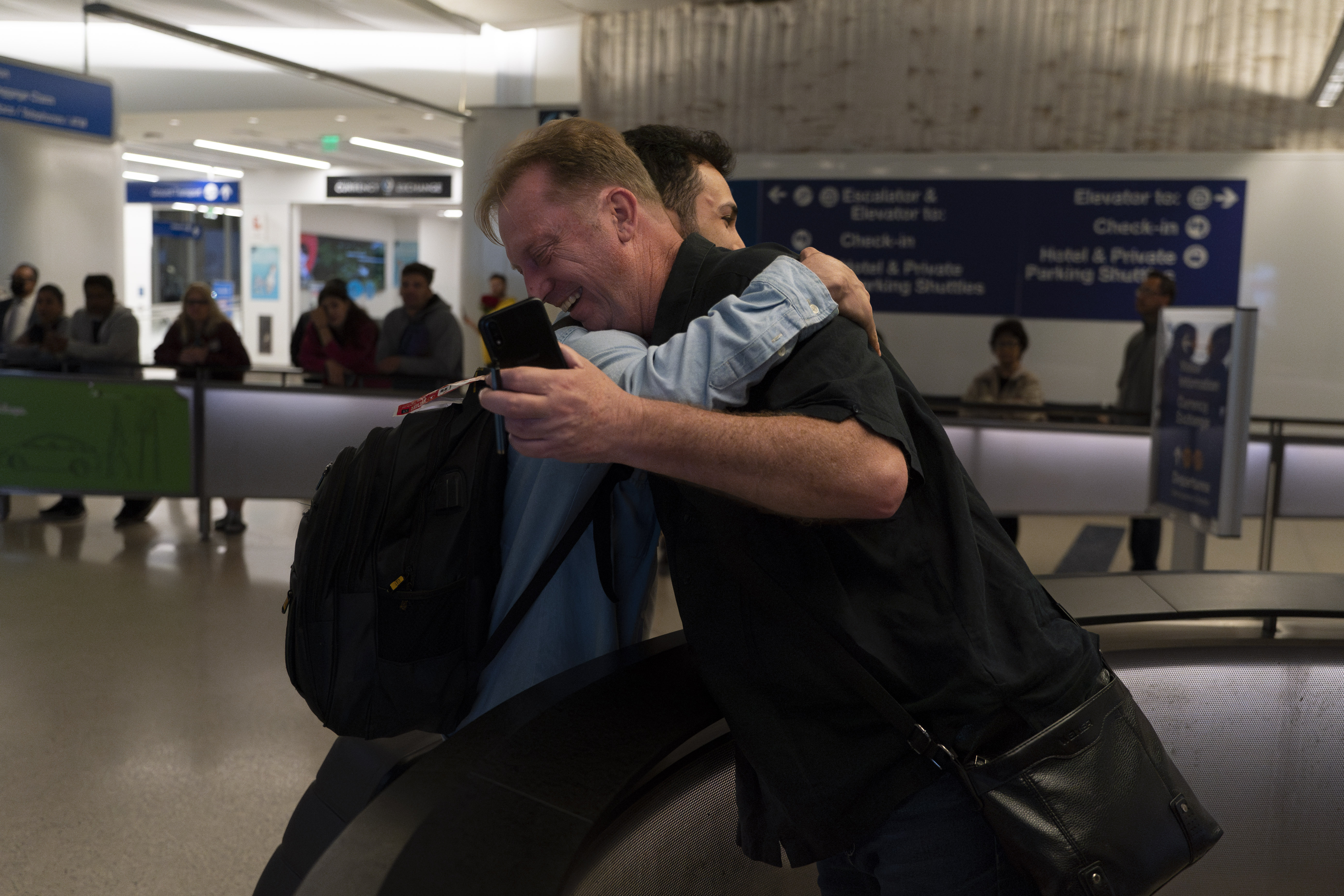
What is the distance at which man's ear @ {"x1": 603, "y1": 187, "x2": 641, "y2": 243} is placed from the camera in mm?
1230

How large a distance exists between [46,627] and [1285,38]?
8591mm

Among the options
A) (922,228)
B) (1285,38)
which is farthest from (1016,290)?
(1285,38)

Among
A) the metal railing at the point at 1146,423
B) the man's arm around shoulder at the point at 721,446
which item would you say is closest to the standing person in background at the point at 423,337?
the metal railing at the point at 1146,423

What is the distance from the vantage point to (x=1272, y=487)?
5.73m

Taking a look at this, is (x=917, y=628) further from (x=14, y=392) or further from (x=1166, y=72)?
(x=1166, y=72)

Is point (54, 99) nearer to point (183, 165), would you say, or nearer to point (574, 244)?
point (574, 244)

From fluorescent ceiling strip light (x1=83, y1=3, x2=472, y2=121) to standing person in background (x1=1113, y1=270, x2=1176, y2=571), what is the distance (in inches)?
252

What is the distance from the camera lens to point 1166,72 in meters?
7.65

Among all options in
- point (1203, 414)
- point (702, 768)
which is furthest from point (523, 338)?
point (1203, 414)

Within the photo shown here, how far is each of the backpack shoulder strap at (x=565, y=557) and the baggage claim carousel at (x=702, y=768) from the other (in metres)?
0.09

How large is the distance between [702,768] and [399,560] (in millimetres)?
486

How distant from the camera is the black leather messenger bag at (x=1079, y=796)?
110 centimetres

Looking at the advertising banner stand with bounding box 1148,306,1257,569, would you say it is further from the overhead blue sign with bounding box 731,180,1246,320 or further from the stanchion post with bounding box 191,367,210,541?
the stanchion post with bounding box 191,367,210,541

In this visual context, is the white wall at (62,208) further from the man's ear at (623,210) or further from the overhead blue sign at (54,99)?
the man's ear at (623,210)
